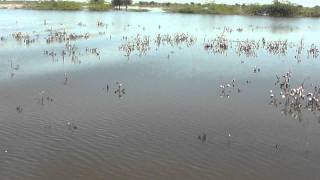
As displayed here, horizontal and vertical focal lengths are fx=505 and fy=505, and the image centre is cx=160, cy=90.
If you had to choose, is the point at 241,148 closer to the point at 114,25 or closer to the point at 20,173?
the point at 20,173

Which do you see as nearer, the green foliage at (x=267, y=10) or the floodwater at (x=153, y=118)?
the floodwater at (x=153, y=118)

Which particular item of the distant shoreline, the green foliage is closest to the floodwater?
the green foliage

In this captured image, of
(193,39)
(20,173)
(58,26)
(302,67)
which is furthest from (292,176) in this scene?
(58,26)

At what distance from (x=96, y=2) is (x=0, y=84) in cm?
5826

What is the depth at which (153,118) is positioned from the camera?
16578mm

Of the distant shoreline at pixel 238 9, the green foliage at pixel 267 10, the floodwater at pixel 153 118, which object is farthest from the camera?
the distant shoreline at pixel 238 9

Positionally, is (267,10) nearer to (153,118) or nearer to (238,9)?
(238,9)

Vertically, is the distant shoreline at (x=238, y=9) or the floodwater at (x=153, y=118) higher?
the distant shoreline at (x=238, y=9)

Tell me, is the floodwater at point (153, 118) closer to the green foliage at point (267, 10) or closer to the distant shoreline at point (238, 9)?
the green foliage at point (267, 10)

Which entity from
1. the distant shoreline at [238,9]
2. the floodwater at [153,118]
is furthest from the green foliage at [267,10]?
the floodwater at [153,118]

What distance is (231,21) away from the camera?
5378cm

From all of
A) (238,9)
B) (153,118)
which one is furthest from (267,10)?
(153,118)

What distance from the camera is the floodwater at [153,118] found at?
41.2 feet

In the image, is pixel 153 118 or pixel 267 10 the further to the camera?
pixel 267 10
